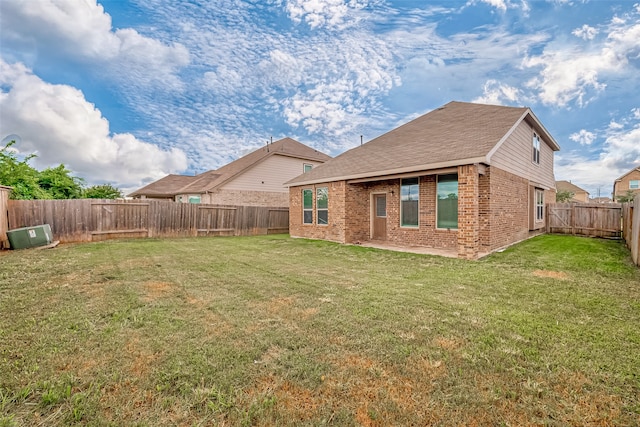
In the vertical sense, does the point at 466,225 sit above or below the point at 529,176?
below

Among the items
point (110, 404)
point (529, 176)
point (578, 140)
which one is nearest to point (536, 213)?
point (529, 176)

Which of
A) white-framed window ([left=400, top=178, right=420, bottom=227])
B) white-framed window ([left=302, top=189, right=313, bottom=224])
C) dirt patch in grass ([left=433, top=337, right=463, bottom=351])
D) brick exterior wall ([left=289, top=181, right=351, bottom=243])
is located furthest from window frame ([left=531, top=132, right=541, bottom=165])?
dirt patch in grass ([left=433, top=337, right=463, bottom=351])

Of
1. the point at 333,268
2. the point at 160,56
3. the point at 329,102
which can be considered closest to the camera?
the point at 333,268

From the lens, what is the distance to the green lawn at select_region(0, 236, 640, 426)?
2.02 metres

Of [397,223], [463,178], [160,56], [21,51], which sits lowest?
[397,223]

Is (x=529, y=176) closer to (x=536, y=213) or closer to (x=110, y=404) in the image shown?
(x=536, y=213)

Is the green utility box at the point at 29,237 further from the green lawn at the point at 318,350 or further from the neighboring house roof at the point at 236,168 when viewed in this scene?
the neighboring house roof at the point at 236,168

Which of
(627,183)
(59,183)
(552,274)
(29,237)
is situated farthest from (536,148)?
(627,183)

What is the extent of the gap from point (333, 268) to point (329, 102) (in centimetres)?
1252

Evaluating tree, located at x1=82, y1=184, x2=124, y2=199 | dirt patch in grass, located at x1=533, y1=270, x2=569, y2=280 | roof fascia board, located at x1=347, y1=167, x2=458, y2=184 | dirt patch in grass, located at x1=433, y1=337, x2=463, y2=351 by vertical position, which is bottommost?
dirt patch in grass, located at x1=533, y1=270, x2=569, y2=280

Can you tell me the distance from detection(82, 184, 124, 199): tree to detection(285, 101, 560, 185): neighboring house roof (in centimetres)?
2212

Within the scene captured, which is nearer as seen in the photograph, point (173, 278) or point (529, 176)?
point (173, 278)

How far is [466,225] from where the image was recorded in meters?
8.18

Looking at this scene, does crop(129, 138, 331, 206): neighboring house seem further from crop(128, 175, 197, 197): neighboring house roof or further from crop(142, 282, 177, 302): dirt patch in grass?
crop(142, 282, 177, 302): dirt patch in grass
